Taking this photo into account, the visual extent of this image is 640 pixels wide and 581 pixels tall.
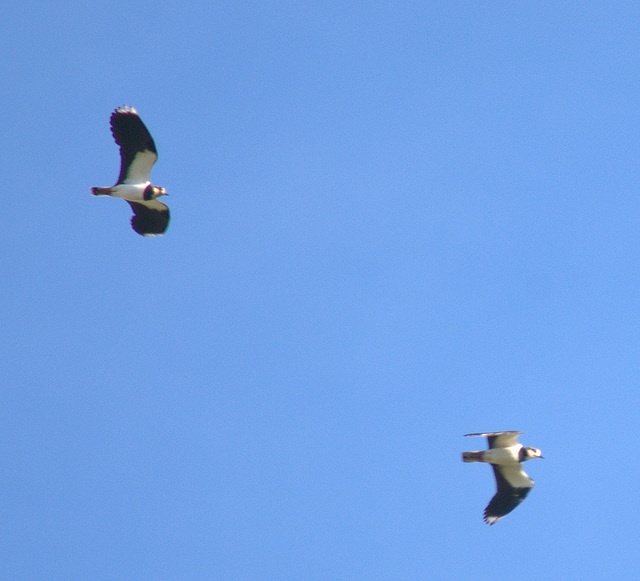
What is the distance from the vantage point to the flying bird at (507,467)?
3969 centimetres

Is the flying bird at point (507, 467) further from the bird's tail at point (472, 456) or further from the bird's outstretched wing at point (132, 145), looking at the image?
the bird's outstretched wing at point (132, 145)

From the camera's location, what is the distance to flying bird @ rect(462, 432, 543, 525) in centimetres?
3969

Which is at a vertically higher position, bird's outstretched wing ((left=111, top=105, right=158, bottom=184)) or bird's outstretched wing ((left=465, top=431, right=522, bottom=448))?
bird's outstretched wing ((left=111, top=105, right=158, bottom=184))

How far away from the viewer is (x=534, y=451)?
39.9 m

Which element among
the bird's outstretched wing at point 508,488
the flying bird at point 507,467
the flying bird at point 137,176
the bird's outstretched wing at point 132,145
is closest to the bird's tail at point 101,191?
the flying bird at point 137,176

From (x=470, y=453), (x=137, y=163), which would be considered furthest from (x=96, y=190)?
(x=470, y=453)

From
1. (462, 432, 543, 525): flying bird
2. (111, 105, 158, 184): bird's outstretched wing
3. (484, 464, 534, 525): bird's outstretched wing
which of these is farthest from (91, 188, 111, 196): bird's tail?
(484, 464, 534, 525): bird's outstretched wing

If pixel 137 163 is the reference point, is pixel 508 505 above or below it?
below

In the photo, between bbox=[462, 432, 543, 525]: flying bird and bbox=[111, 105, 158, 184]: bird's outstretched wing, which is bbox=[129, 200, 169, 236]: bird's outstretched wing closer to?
bbox=[111, 105, 158, 184]: bird's outstretched wing

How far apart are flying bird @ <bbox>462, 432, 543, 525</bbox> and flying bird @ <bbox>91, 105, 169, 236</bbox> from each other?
28.2 feet

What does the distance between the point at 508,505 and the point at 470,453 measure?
1393mm

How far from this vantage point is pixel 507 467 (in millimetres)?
39906

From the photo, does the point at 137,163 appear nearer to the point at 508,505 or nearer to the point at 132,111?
the point at 132,111

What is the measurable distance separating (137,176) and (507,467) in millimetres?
10350
